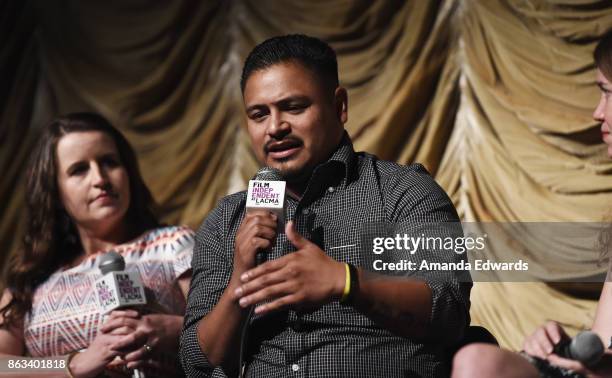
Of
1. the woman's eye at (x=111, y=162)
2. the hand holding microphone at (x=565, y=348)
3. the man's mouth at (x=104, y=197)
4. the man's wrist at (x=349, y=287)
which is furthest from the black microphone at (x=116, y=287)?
the hand holding microphone at (x=565, y=348)

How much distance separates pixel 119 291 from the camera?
210cm

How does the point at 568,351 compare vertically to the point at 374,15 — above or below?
below

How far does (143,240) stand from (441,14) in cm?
162

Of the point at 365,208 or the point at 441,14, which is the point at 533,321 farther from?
the point at 365,208

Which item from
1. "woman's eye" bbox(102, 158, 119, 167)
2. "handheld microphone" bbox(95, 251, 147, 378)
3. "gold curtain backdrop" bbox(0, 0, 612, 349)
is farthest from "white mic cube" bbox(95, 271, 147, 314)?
"gold curtain backdrop" bbox(0, 0, 612, 349)

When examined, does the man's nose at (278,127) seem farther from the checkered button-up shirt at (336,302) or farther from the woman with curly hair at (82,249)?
the woman with curly hair at (82,249)

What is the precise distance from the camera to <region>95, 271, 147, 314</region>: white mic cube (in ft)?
6.86

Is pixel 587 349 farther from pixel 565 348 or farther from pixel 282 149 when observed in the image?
pixel 282 149

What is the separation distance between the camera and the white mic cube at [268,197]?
64.6 inches

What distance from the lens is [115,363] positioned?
2246 millimetres

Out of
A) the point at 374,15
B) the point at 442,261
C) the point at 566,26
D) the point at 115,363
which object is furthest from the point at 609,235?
the point at 374,15

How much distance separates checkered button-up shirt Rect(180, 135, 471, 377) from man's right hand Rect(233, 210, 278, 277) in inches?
6.9

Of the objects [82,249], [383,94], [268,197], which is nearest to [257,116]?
[268,197]

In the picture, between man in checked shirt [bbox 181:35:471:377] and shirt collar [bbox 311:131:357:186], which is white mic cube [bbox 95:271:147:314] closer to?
man in checked shirt [bbox 181:35:471:377]
